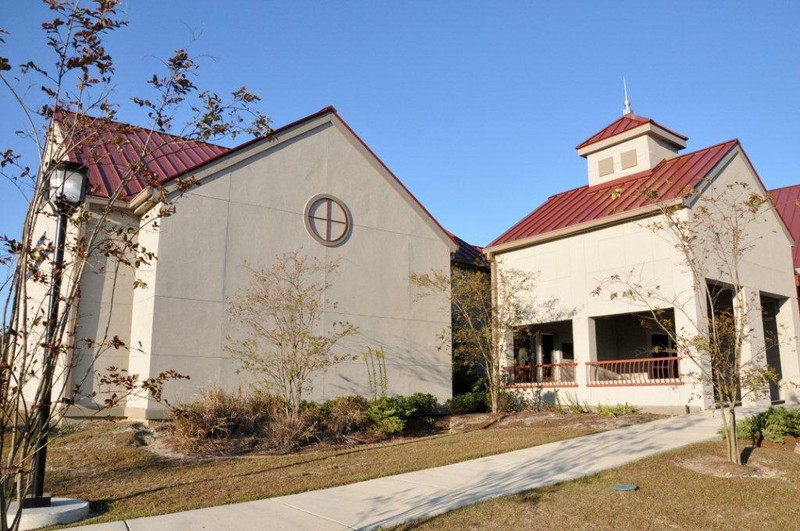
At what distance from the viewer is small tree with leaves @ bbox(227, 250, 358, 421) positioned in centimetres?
1456

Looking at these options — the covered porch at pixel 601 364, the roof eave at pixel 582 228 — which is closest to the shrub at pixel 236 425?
the covered porch at pixel 601 364

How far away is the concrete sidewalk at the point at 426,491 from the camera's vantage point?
7363 millimetres

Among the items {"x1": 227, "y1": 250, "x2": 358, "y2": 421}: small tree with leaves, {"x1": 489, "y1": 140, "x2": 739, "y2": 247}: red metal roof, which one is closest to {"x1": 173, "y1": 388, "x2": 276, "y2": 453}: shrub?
{"x1": 227, "y1": 250, "x2": 358, "y2": 421}: small tree with leaves

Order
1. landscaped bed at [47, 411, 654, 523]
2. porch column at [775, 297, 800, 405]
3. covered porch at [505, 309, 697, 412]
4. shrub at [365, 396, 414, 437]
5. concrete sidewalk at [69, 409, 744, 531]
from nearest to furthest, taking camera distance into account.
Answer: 1. concrete sidewalk at [69, 409, 744, 531]
2. landscaped bed at [47, 411, 654, 523]
3. shrub at [365, 396, 414, 437]
4. covered porch at [505, 309, 697, 412]
5. porch column at [775, 297, 800, 405]

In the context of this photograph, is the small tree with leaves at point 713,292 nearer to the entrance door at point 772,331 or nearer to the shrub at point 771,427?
the shrub at point 771,427

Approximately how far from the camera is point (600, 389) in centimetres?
1844

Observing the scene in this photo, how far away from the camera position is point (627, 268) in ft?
59.7

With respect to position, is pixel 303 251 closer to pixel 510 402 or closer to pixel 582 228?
pixel 510 402

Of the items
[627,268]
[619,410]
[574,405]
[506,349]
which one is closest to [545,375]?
[506,349]

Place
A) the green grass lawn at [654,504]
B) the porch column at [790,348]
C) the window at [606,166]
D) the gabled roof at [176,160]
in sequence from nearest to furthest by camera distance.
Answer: the green grass lawn at [654,504] → the gabled roof at [176,160] → the porch column at [790,348] → the window at [606,166]

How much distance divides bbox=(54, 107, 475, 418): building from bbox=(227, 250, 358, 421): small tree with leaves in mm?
296

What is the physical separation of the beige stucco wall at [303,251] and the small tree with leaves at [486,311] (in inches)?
18.8

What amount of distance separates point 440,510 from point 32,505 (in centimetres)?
485

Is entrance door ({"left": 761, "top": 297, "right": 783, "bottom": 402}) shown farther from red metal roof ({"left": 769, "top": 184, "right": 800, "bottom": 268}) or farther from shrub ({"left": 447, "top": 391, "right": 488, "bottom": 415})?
shrub ({"left": 447, "top": 391, "right": 488, "bottom": 415})
